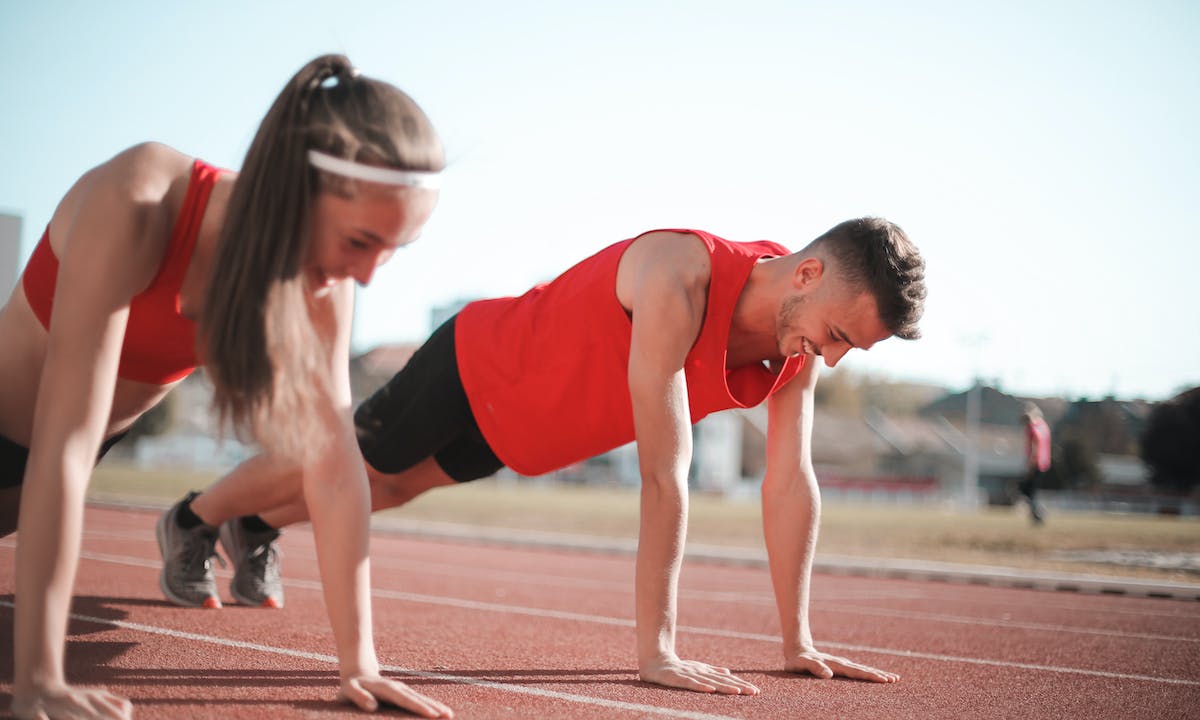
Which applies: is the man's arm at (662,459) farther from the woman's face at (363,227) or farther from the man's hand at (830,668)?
the woman's face at (363,227)

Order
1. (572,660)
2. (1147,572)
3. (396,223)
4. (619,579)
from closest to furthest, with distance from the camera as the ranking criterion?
(396,223), (572,660), (619,579), (1147,572)

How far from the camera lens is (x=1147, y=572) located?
11.6 meters

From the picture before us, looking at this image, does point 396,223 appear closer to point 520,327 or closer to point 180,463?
point 520,327

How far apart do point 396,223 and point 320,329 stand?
517 millimetres

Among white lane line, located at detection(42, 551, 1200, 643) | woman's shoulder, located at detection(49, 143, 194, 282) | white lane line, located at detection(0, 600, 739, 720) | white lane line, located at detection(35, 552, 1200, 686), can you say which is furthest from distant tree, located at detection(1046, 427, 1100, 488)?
woman's shoulder, located at detection(49, 143, 194, 282)

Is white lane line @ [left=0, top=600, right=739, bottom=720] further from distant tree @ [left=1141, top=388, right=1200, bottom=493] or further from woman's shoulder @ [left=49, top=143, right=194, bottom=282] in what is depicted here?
distant tree @ [left=1141, top=388, right=1200, bottom=493]

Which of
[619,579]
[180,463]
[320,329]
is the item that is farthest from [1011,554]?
[180,463]

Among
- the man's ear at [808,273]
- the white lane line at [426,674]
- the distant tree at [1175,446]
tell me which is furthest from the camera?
the distant tree at [1175,446]

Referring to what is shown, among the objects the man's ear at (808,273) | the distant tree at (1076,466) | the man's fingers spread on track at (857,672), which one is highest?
the man's ear at (808,273)

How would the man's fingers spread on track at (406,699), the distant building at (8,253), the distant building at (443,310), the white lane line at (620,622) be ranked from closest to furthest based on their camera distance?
the man's fingers spread on track at (406,699), the white lane line at (620,622), the distant building at (8,253), the distant building at (443,310)

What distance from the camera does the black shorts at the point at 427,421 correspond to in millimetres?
4156

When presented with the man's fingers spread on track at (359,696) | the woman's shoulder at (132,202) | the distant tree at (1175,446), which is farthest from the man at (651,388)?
the distant tree at (1175,446)

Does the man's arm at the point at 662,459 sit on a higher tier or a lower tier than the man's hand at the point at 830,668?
higher

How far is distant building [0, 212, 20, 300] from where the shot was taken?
8172 millimetres
